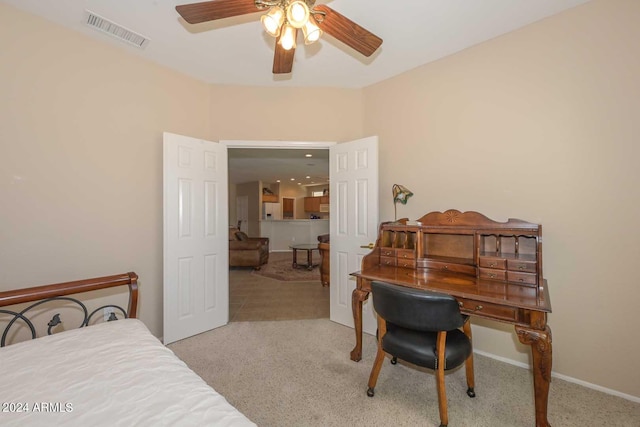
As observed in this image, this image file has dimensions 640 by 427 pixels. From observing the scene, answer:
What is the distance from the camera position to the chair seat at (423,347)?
5.24 feet

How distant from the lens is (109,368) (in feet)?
3.42

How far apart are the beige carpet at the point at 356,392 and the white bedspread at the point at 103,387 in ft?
3.10

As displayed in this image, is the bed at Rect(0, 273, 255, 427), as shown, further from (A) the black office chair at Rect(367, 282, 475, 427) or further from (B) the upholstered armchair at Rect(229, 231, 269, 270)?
(B) the upholstered armchair at Rect(229, 231, 269, 270)

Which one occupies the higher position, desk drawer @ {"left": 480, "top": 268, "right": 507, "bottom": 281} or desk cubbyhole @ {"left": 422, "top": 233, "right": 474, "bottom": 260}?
desk cubbyhole @ {"left": 422, "top": 233, "right": 474, "bottom": 260}

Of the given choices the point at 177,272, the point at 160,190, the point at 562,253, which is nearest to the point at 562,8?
the point at 562,253

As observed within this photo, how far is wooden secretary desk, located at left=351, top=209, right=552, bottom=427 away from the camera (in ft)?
4.91

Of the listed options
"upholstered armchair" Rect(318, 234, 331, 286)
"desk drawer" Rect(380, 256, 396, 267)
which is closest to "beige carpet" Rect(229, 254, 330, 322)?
"upholstered armchair" Rect(318, 234, 331, 286)

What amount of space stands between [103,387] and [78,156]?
6.98 ft

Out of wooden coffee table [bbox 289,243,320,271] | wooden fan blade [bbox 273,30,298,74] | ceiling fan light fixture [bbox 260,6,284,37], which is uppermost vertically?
wooden fan blade [bbox 273,30,298,74]

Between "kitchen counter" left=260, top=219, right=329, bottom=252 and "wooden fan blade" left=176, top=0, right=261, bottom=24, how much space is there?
7.73 metres

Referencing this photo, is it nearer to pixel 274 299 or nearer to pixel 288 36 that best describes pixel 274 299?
pixel 274 299

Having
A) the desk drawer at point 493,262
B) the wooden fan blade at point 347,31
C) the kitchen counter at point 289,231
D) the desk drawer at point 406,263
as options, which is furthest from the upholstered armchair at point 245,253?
the wooden fan blade at point 347,31

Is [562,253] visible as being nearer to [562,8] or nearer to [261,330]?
[562,8]

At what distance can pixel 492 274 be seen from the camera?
1.96 meters
